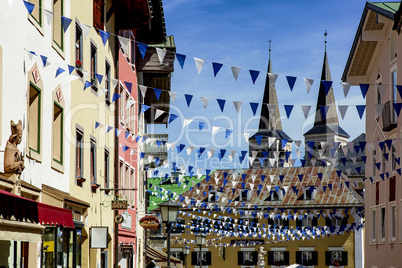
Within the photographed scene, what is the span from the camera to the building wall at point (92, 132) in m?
16.1

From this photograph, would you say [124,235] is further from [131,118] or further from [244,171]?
[244,171]

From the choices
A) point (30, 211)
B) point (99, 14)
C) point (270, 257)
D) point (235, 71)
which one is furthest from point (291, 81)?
point (270, 257)

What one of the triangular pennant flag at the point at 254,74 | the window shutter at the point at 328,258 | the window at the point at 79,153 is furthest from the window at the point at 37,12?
the window shutter at the point at 328,258

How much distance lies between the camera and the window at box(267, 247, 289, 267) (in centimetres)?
5819

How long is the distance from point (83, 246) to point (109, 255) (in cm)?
319

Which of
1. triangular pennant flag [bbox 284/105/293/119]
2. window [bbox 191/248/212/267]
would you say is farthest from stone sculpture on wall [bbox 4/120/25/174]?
window [bbox 191/248/212/267]

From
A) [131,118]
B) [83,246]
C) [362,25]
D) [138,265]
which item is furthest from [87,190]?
[362,25]

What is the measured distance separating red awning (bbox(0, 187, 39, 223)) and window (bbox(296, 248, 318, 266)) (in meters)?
49.5

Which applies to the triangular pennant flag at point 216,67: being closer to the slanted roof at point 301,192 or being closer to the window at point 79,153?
the window at point 79,153

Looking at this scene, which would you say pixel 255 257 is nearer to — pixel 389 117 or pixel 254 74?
pixel 389 117

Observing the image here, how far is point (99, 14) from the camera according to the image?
1939 cm

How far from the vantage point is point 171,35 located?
28219mm

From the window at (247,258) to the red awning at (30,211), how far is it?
48372mm

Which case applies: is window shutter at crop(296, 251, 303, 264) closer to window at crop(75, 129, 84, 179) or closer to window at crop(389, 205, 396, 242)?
window at crop(389, 205, 396, 242)
